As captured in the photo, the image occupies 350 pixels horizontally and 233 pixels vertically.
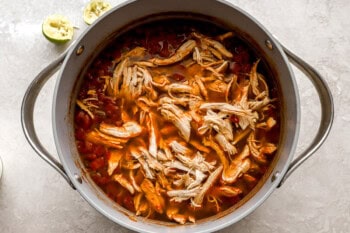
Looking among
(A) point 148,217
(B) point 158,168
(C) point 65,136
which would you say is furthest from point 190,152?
(C) point 65,136

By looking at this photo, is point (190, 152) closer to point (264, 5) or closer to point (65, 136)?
point (65, 136)

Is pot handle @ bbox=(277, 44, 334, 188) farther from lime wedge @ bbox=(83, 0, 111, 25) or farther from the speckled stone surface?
lime wedge @ bbox=(83, 0, 111, 25)

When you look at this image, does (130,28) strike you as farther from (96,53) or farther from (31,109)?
(31,109)

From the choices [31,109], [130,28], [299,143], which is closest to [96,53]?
[130,28]

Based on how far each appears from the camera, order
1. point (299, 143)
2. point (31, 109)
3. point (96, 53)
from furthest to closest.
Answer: point (299, 143) → point (96, 53) → point (31, 109)

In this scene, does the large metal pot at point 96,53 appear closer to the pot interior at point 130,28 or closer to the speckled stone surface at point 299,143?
the pot interior at point 130,28
